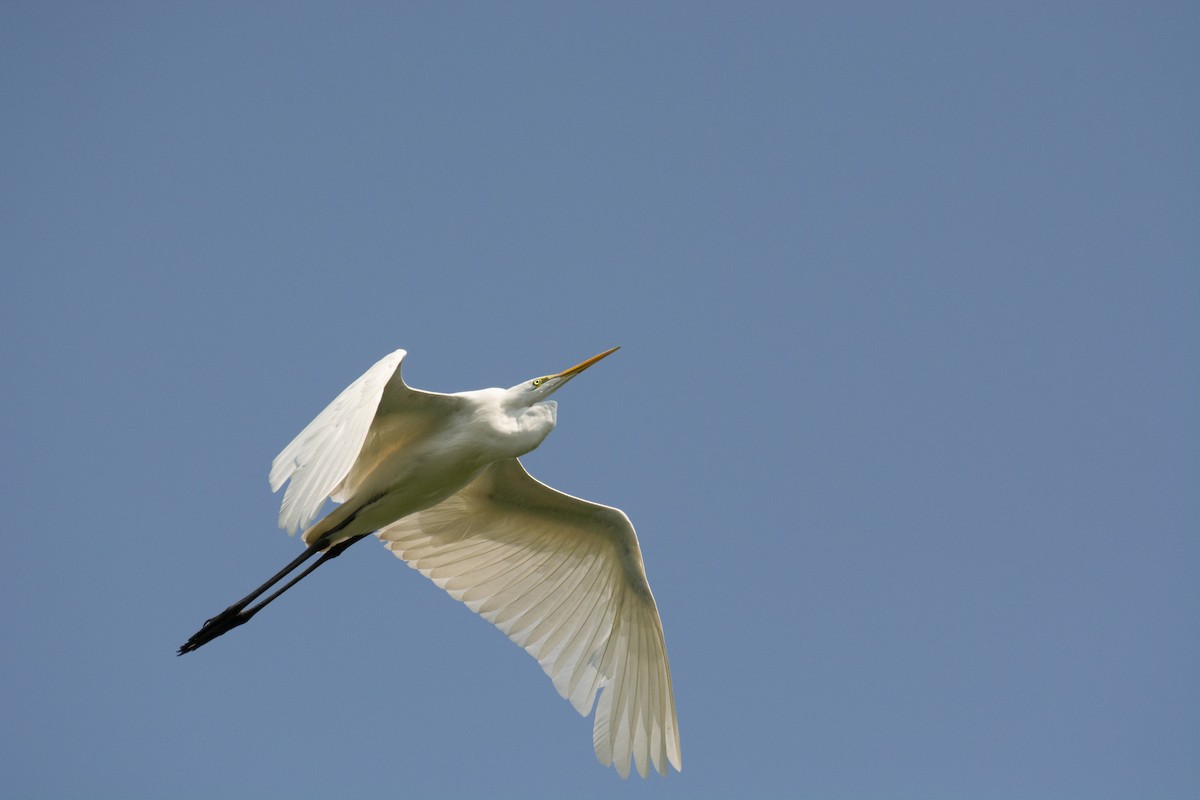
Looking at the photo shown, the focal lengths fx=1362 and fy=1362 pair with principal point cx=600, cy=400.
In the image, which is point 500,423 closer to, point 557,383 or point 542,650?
point 557,383

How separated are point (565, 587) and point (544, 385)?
2.09 m

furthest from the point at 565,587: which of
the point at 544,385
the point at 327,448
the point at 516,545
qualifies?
the point at 327,448

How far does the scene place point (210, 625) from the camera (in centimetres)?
1130

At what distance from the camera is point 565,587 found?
12.3 metres

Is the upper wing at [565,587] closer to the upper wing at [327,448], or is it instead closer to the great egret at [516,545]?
the great egret at [516,545]

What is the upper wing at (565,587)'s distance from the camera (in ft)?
38.4

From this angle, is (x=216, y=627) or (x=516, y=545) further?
(x=516, y=545)

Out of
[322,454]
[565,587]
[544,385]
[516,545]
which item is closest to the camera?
[322,454]

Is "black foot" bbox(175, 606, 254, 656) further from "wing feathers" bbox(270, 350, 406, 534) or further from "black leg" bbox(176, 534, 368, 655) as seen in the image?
"wing feathers" bbox(270, 350, 406, 534)

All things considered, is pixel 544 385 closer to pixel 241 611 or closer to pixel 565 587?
pixel 565 587

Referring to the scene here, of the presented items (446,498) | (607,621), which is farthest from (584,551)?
(446,498)

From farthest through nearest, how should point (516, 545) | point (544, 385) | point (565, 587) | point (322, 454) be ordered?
point (516, 545)
point (565, 587)
point (544, 385)
point (322, 454)

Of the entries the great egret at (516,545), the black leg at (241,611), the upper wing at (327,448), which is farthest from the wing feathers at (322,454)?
the black leg at (241,611)

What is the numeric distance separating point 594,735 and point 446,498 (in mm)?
2405
